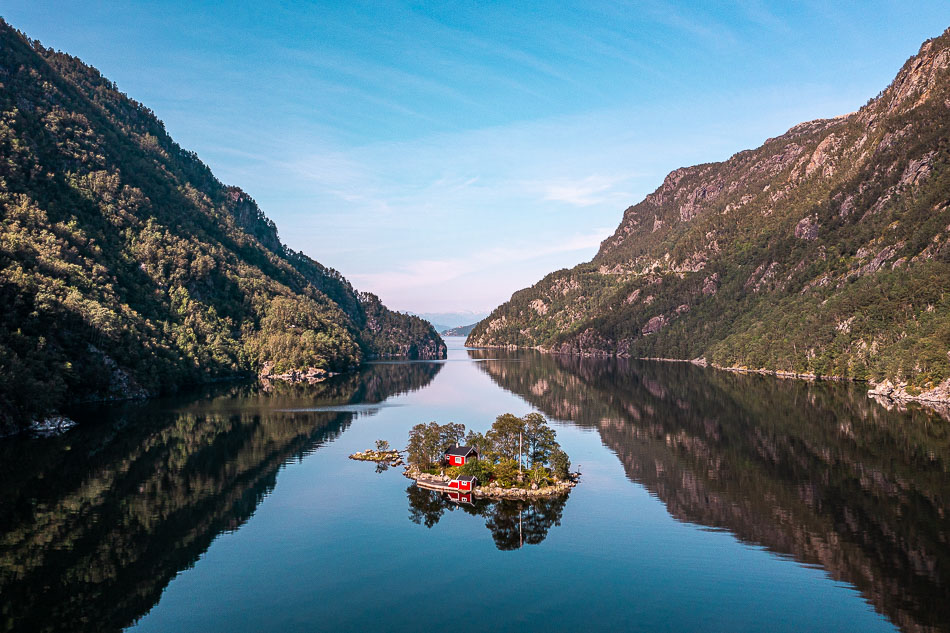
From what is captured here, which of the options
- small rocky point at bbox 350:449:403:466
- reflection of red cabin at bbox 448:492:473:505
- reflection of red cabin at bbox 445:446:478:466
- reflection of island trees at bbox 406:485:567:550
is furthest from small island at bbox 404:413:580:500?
small rocky point at bbox 350:449:403:466

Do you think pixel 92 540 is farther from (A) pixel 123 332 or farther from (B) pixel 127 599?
(A) pixel 123 332

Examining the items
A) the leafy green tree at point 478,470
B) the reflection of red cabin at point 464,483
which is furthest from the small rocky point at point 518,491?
the leafy green tree at point 478,470

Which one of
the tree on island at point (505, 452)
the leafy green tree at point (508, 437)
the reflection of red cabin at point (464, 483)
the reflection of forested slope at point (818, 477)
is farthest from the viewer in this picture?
the leafy green tree at point (508, 437)

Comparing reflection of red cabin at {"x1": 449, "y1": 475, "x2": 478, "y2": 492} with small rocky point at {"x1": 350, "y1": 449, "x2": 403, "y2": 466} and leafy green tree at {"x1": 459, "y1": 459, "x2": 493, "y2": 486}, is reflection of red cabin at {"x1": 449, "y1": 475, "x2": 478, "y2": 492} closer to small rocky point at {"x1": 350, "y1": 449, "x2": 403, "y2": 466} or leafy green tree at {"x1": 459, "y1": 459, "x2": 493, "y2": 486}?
leafy green tree at {"x1": 459, "y1": 459, "x2": 493, "y2": 486}

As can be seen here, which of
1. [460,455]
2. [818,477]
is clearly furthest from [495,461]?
[818,477]

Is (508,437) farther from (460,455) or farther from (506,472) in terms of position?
(460,455)

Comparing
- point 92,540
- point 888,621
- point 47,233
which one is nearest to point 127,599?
point 92,540

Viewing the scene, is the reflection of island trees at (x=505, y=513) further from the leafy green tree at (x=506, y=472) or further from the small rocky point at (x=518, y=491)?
the leafy green tree at (x=506, y=472)
